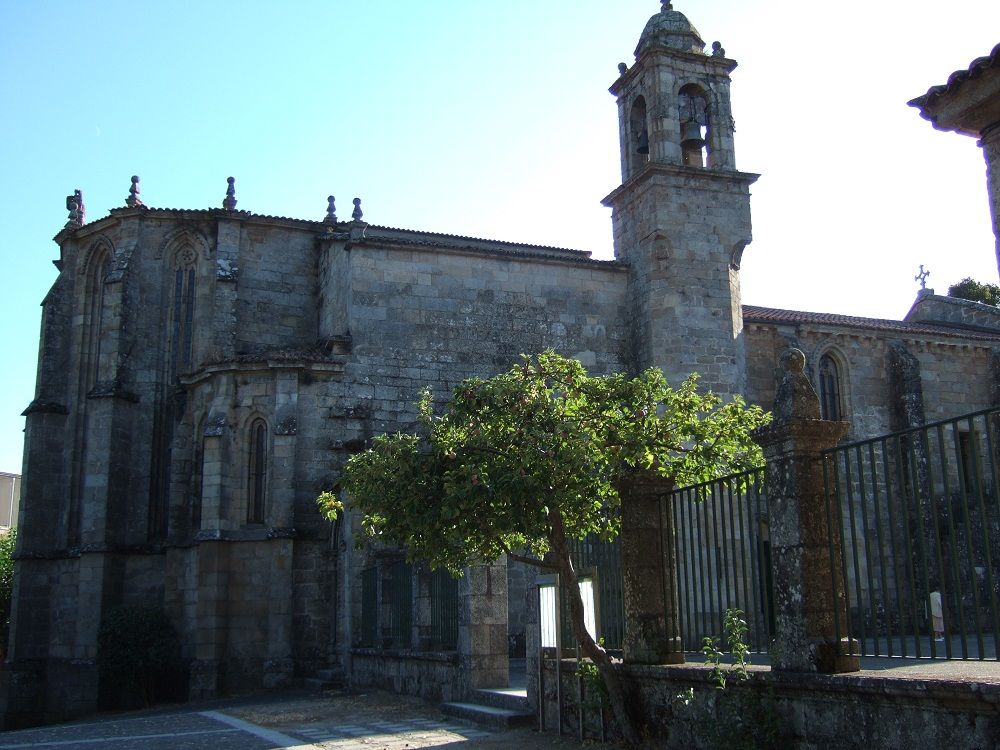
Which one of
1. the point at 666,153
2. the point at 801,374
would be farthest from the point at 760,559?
the point at 666,153

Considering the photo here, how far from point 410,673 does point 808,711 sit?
8735 mm

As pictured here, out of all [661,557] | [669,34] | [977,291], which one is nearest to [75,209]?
[669,34]

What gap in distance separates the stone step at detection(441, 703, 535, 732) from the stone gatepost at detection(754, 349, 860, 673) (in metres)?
4.38

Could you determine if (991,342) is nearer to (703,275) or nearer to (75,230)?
(703,275)

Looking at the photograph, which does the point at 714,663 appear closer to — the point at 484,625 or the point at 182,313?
the point at 484,625

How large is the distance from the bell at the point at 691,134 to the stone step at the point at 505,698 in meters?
14.7

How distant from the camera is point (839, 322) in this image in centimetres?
2633

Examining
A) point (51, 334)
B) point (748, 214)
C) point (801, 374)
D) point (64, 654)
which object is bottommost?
point (64, 654)

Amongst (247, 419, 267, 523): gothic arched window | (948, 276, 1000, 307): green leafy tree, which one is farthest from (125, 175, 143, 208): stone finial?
(948, 276, 1000, 307): green leafy tree

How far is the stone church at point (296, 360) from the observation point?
19.9 meters

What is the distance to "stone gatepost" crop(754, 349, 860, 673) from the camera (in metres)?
7.04

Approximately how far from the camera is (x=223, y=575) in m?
19.8

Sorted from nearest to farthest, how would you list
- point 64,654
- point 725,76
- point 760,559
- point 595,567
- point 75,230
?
1. point 760,559
2. point 595,567
3. point 64,654
4. point 725,76
5. point 75,230

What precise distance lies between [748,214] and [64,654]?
1814 cm
